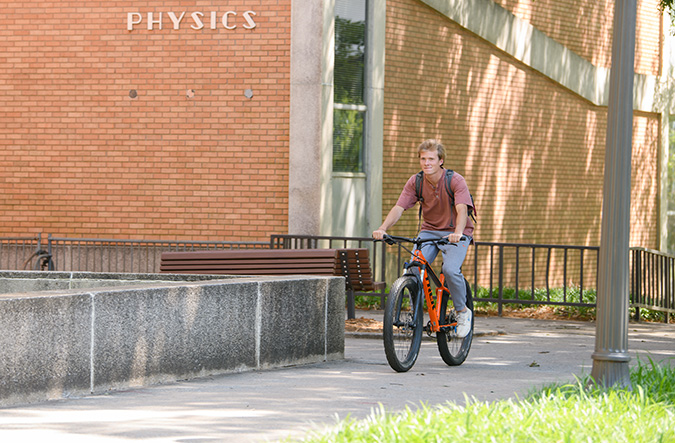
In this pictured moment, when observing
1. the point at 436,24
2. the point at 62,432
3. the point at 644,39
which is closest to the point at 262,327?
the point at 62,432

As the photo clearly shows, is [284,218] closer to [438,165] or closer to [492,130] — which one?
[492,130]

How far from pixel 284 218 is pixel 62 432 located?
10363 mm

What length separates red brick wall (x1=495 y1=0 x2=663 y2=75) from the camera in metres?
19.9

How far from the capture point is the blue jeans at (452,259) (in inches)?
345

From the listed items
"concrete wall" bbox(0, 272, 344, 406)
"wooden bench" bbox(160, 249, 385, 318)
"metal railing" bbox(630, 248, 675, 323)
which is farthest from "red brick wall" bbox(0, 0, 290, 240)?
"concrete wall" bbox(0, 272, 344, 406)

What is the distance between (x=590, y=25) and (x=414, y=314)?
562 inches

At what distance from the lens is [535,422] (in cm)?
551

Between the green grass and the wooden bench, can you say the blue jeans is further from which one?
the wooden bench

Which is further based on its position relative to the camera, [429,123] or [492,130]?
[492,130]

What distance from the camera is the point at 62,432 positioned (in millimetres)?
5727

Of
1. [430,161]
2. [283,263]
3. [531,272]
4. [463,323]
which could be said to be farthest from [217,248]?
[430,161]

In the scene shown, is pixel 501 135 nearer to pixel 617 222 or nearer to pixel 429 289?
pixel 429 289

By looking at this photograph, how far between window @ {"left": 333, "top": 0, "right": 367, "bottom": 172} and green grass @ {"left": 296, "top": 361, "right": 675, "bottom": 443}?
33.3ft

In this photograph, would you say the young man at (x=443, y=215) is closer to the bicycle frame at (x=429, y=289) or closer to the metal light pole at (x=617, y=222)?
the bicycle frame at (x=429, y=289)
